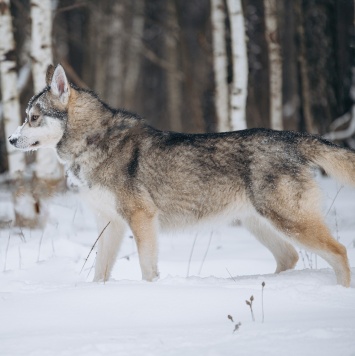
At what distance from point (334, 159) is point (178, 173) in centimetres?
143

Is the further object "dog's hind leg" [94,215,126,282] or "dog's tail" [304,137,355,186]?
"dog's hind leg" [94,215,126,282]

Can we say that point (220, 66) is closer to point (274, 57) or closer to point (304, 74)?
point (274, 57)

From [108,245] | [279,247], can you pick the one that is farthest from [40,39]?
[279,247]

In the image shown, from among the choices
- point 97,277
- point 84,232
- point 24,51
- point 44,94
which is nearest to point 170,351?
point 97,277

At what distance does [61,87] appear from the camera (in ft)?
20.8

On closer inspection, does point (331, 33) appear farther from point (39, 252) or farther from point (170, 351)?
point (170, 351)

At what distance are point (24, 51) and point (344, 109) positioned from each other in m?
9.00

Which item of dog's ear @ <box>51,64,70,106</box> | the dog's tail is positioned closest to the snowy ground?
the dog's tail

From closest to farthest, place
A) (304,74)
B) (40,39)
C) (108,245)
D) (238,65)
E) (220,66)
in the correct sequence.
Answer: (108,245) < (40,39) < (238,65) < (220,66) < (304,74)

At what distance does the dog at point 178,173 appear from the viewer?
567cm

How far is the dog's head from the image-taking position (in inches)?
248

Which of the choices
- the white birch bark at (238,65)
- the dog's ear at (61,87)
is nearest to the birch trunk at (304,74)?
the white birch bark at (238,65)

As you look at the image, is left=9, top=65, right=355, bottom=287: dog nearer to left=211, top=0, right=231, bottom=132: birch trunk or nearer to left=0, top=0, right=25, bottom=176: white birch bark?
left=0, top=0, right=25, bottom=176: white birch bark

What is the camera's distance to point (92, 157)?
20.7 ft
